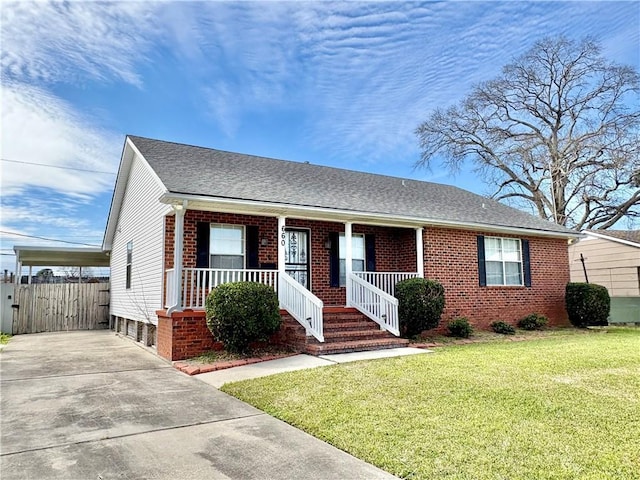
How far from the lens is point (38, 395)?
6234 millimetres

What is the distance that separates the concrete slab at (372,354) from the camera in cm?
823

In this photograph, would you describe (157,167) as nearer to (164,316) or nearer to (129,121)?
(164,316)

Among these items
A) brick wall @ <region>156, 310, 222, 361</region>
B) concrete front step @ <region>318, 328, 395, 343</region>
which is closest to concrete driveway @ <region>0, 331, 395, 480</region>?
brick wall @ <region>156, 310, 222, 361</region>

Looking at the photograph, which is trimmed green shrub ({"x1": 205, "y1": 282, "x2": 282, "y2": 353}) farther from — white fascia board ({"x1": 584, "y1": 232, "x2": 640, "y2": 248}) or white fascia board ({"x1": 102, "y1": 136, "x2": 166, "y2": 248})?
white fascia board ({"x1": 584, "y1": 232, "x2": 640, "y2": 248})

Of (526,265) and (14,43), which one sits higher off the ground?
(14,43)

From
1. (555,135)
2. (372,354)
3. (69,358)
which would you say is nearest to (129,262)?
(69,358)

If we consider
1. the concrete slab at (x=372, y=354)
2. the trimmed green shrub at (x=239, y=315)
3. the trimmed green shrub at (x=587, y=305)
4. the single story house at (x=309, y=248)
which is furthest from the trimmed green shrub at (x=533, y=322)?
the trimmed green shrub at (x=239, y=315)

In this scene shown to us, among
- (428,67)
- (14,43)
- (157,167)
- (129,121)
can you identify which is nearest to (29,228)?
(129,121)

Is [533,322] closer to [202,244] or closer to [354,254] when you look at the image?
[354,254]

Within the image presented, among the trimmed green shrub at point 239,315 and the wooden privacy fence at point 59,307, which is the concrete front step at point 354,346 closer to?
the trimmed green shrub at point 239,315

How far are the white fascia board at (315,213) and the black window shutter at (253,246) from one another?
611 millimetres

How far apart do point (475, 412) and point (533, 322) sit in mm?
9742

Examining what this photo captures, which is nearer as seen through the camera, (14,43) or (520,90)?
(14,43)

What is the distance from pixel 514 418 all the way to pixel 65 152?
20.9 m
